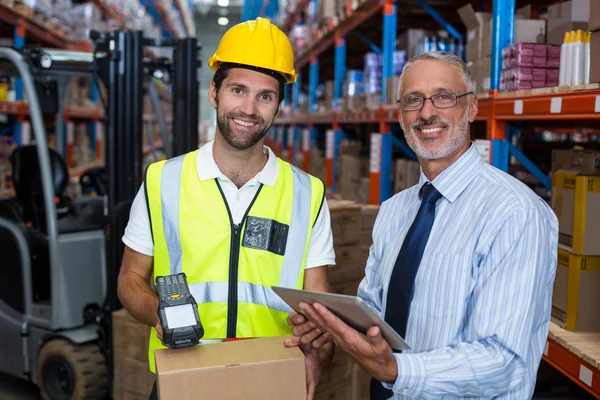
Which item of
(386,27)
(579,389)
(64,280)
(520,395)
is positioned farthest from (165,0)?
(520,395)

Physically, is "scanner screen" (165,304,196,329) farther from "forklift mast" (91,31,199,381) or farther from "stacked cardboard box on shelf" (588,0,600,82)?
"forklift mast" (91,31,199,381)

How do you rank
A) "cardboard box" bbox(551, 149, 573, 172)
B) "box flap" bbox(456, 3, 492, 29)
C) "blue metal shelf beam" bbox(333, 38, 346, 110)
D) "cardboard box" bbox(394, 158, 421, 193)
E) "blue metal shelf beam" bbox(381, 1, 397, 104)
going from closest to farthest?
"cardboard box" bbox(551, 149, 573, 172) < "box flap" bbox(456, 3, 492, 29) < "cardboard box" bbox(394, 158, 421, 193) < "blue metal shelf beam" bbox(381, 1, 397, 104) < "blue metal shelf beam" bbox(333, 38, 346, 110)

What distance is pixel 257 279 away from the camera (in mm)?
2215

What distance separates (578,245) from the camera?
2.79 meters

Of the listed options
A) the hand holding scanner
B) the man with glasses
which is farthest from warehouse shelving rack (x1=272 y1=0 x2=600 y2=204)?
the hand holding scanner

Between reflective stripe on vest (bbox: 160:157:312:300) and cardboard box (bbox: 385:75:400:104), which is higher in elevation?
cardboard box (bbox: 385:75:400:104)

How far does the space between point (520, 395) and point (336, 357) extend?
6.61ft

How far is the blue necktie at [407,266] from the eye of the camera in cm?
193

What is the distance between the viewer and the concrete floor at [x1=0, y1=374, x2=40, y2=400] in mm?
4730

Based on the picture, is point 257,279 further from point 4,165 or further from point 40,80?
point 4,165

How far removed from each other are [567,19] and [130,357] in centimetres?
300

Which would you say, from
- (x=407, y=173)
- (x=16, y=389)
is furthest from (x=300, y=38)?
(x=16, y=389)

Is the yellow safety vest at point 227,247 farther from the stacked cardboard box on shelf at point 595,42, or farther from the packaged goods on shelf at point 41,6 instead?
the packaged goods on shelf at point 41,6

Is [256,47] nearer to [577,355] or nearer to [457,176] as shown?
[457,176]
